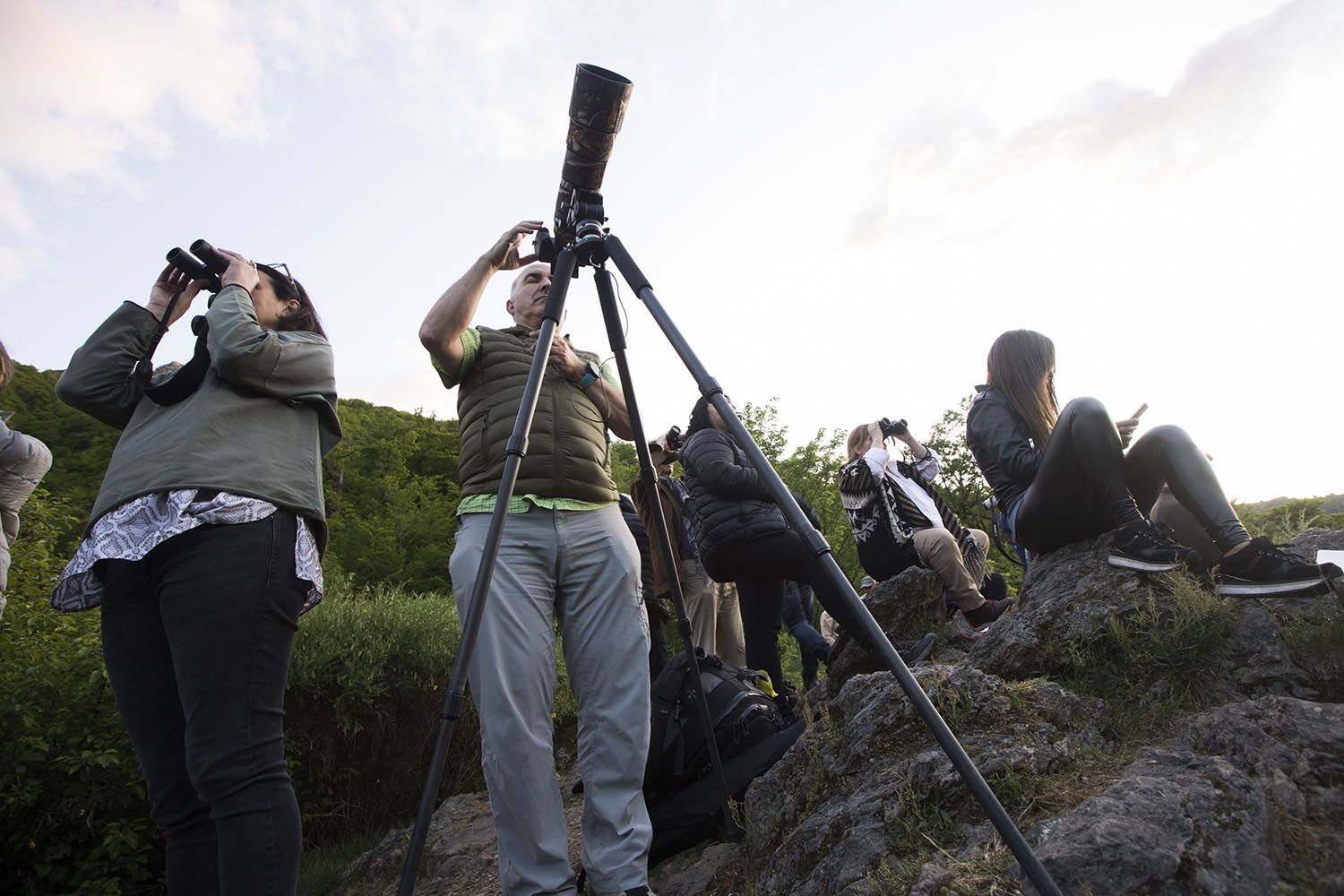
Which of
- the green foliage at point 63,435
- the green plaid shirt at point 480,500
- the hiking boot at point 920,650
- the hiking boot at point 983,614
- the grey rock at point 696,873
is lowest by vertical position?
the grey rock at point 696,873

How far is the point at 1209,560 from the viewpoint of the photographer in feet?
9.94

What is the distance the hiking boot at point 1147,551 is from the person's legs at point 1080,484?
64 millimetres

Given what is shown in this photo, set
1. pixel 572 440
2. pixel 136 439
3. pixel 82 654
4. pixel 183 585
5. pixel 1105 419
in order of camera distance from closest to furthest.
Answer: pixel 183 585
pixel 136 439
pixel 572 440
pixel 1105 419
pixel 82 654

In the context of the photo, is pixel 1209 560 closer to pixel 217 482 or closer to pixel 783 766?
pixel 783 766

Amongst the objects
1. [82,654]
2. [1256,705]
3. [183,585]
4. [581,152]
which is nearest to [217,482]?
[183,585]

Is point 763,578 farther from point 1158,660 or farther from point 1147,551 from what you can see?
point 1158,660

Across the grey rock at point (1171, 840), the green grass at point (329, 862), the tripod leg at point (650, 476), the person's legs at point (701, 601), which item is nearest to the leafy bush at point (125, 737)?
the green grass at point (329, 862)

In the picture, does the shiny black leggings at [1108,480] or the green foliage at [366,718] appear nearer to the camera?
the shiny black leggings at [1108,480]

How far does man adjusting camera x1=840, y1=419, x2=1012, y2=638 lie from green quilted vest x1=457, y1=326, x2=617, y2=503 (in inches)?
94.4

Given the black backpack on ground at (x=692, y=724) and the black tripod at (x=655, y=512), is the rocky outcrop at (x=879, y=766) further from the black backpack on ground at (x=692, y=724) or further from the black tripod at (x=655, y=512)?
the black backpack on ground at (x=692, y=724)

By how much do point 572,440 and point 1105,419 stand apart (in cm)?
212

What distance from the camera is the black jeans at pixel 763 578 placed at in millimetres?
4211

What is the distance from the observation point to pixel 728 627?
232 inches

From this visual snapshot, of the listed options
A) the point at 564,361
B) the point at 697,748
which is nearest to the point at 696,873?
the point at 697,748
